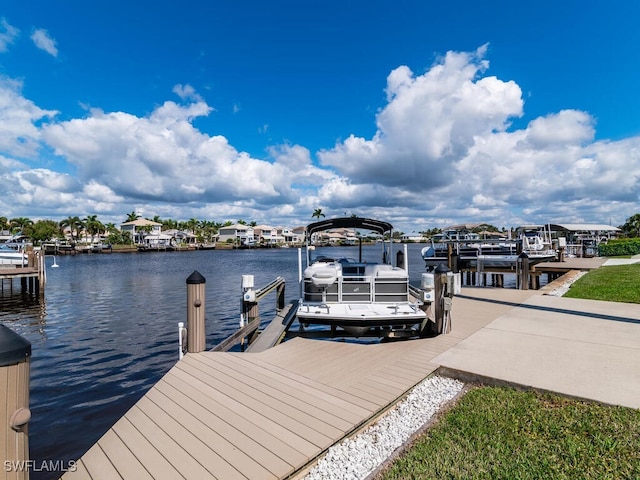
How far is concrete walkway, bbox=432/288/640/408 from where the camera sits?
4375mm

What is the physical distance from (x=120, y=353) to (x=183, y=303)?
25.0ft

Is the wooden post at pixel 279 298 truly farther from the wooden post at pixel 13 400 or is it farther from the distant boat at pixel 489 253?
the wooden post at pixel 13 400

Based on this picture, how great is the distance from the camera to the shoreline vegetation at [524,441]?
2.82 meters

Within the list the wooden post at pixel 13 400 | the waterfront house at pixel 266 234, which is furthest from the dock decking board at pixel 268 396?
the waterfront house at pixel 266 234

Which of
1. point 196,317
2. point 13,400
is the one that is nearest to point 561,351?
point 196,317

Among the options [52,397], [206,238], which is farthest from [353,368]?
[206,238]

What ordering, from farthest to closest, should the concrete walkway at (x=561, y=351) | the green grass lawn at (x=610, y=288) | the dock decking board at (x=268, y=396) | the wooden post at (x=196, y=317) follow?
the green grass lawn at (x=610, y=288)
the wooden post at (x=196, y=317)
the concrete walkway at (x=561, y=351)
the dock decking board at (x=268, y=396)

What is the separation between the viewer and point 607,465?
284cm

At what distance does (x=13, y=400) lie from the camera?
215 cm

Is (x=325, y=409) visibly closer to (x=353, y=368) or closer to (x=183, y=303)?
(x=353, y=368)

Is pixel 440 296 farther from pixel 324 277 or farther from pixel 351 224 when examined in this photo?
pixel 351 224

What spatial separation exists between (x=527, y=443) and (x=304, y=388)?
95.0 inches

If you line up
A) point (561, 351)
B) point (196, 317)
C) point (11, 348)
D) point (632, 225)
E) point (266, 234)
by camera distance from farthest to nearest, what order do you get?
point (266, 234) → point (632, 225) → point (196, 317) → point (561, 351) → point (11, 348)

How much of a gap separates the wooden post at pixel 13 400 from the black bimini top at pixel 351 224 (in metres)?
7.76
